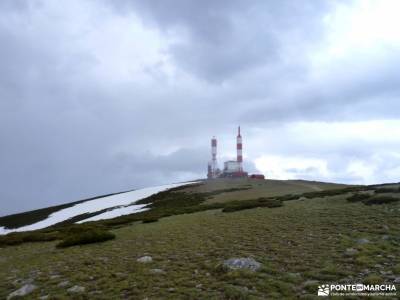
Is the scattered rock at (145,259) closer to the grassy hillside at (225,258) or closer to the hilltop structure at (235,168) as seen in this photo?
the grassy hillside at (225,258)

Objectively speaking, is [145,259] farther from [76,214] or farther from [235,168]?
[235,168]

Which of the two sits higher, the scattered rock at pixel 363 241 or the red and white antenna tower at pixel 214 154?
the red and white antenna tower at pixel 214 154

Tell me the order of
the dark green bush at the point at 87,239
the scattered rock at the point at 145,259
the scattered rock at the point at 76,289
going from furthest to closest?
1. the dark green bush at the point at 87,239
2. the scattered rock at the point at 145,259
3. the scattered rock at the point at 76,289

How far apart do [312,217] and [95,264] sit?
13.5 m

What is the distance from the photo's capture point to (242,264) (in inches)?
495

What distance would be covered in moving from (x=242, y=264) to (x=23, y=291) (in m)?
7.14

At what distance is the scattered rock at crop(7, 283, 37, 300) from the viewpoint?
457 inches

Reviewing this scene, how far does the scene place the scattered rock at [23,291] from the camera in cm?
1161

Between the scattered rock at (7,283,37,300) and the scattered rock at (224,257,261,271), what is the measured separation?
6.35m

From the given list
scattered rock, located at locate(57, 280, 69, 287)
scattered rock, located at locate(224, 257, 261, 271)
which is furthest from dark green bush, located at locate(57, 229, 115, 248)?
scattered rock, located at locate(224, 257, 261, 271)

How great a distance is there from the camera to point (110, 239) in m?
22.2

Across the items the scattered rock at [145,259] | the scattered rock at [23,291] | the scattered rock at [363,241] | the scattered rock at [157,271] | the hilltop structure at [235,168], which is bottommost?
the scattered rock at [23,291]

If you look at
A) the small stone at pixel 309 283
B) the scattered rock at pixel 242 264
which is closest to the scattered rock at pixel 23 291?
the scattered rock at pixel 242 264

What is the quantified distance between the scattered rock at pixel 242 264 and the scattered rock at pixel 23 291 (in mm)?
6347
